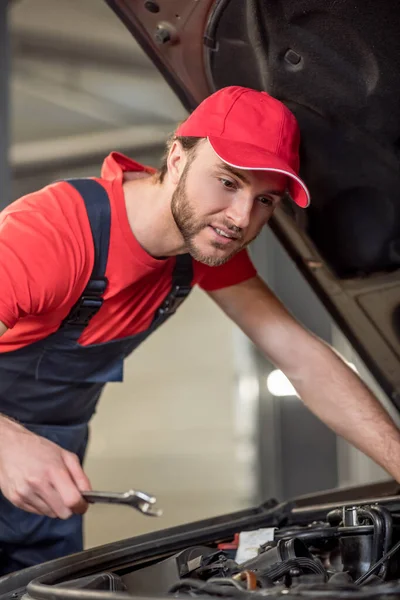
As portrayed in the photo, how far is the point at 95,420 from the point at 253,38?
370 centimetres

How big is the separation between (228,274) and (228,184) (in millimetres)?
350

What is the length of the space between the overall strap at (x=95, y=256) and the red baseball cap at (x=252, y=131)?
0.77 feet

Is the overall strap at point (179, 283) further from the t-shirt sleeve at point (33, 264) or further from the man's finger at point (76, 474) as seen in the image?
the man's finger at point (76, 474)

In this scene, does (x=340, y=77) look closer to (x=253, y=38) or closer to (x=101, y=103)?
(x=253, y=38)

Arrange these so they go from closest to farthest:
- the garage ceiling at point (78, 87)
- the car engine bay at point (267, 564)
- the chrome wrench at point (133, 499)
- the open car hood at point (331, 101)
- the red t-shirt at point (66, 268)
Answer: the car engine bay at point (267, 564)
the chrome wrench at point (133, 499)
the open car hood at point (331, 101)
the red t-shirt at point (66, 268)
the garage ceiling at point (78, 87)

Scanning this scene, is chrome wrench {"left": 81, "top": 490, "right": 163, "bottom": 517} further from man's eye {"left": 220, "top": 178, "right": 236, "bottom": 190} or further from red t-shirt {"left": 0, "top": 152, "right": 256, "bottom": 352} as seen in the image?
man's eye {"left": 220, "top": 178, "right": 236, "bottom": 190}

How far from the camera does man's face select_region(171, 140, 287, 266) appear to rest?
1.33 meters

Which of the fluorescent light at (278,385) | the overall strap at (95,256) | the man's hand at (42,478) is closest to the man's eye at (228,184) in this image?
the overall strap at (95,256)

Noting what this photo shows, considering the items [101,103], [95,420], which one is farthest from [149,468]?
[101,103]

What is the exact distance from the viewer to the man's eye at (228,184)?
1.34 metres

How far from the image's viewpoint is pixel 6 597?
0.99 m

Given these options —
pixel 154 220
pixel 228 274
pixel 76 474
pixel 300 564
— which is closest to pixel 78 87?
pixel 228 274

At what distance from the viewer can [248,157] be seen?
129 cm

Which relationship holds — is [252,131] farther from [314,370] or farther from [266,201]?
[314,370]
